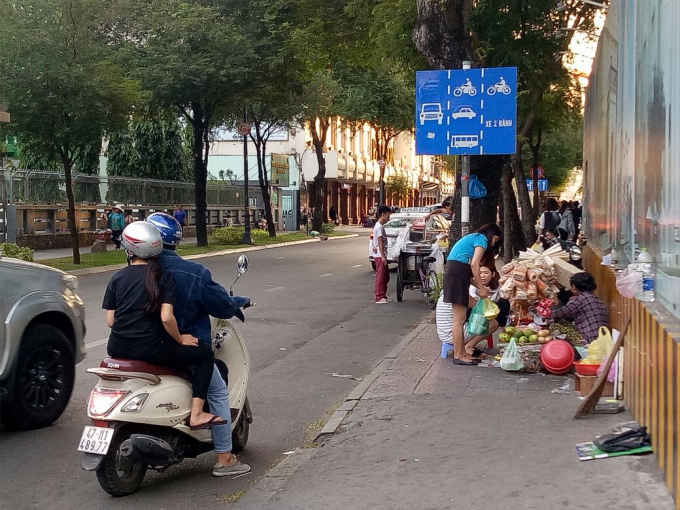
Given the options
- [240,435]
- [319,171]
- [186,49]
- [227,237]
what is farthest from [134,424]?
[319,171]

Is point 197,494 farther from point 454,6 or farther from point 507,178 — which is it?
point 507,178

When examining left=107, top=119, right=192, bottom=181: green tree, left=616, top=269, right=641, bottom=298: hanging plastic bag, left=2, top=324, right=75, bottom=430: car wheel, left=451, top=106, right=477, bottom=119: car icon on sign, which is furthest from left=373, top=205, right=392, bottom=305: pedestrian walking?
left=107, top=119, right=192, bottom=181: green tree

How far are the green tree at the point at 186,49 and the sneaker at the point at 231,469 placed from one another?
24268 millimetres

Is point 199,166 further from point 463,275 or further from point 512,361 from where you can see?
point 512,361

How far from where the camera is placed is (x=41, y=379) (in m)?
7.00

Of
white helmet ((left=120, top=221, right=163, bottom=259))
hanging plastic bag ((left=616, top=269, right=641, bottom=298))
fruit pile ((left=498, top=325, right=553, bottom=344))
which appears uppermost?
white helmet ((left=120, top=221, right=163, bottom=259))

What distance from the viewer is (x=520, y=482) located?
5199 millimetres

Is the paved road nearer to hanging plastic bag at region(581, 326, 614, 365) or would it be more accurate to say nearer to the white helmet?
the white helmet

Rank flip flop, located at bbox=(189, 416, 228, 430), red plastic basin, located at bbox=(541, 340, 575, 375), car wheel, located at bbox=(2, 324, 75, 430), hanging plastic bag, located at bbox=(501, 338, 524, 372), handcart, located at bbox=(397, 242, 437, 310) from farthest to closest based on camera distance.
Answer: handcart, located at bbox=(397, 242, 437, 310) < hanging plastic bag, located at bbox=(501, 338, 524, 372) < red plastic basin, located at bbox=(541, 340, 575, 375) < car wheel, located at bbox=(2, 324, 75, 430) < flip flop, located at bbox=(189, 416, 228, 430)

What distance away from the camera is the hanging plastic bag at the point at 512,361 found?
8.75m

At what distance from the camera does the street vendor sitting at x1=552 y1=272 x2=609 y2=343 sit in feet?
28.9

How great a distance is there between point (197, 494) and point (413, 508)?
4.74 ft

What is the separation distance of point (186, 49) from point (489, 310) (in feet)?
75.7

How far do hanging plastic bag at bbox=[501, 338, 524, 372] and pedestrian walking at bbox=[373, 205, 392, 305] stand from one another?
683 cm
